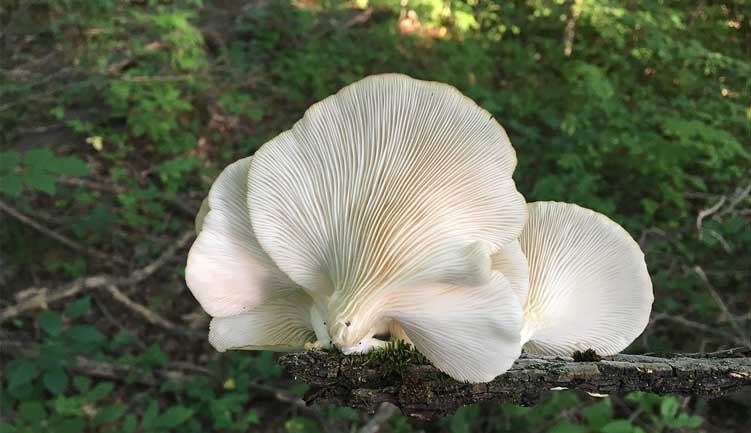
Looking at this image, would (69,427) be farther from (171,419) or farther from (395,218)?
(395,218)

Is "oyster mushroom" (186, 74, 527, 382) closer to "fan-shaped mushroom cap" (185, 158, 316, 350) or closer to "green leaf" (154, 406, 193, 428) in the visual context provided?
"fan-shaped mushroom cap" (185, 158, 316, 350)

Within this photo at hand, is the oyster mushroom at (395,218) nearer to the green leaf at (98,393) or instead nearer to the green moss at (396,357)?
the green moss at (396,357)

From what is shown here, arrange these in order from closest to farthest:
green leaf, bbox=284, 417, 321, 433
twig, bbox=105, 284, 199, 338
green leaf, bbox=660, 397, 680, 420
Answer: green leaf, bbox=660, 397, 680, 420 → green leaf, bbox=284, 417, 321, 433 → twig, bbox=105, 284, 199, 338

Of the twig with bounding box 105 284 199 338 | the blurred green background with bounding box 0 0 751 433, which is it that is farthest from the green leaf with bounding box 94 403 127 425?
the twig with bounding box 105 284 199 338

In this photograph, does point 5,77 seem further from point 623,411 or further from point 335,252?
point 623,411

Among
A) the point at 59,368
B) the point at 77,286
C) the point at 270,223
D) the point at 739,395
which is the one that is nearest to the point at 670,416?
the point at 739,395
